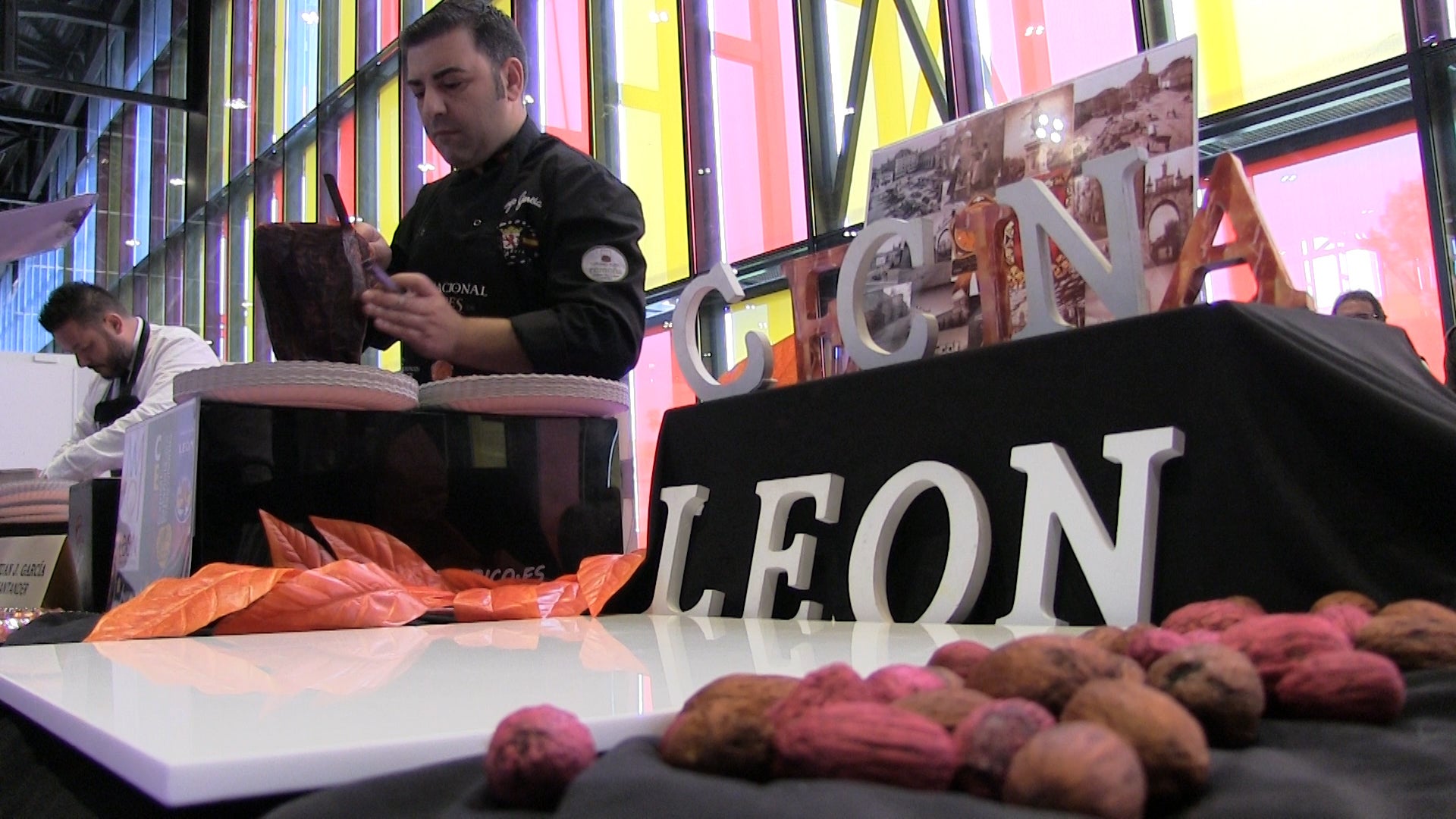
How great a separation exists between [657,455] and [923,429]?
407mm

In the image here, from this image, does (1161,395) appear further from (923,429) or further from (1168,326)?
(923,429)

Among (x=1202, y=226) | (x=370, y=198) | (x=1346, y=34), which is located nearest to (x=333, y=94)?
(x=370, y=198)

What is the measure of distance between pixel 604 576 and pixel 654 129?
3.53 m

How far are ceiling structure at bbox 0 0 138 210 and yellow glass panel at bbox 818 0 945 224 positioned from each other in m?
6.28

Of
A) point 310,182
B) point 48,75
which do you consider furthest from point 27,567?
point 48,75

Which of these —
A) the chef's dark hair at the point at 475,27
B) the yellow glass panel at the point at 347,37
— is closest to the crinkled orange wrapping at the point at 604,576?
the chef's dark hair at the point at 475,27

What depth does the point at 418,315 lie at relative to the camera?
54.9 inches

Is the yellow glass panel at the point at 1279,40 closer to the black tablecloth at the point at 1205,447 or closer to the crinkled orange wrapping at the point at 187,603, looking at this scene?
the black tablecloth at the point at 1205,447

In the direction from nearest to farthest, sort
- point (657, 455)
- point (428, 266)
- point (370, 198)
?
point (657, 455) < point (428, 266) < point (370, 198)

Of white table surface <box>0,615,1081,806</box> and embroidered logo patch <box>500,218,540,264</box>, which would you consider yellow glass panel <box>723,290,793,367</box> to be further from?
white table surface <box>0,615,1081,806</box>

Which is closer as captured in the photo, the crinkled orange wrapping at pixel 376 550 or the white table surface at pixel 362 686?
the white table surface at pixel 362 686

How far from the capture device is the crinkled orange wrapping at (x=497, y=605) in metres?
1.12

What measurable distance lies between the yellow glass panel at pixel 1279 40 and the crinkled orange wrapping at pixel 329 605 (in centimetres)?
252

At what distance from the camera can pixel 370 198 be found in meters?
6.35
